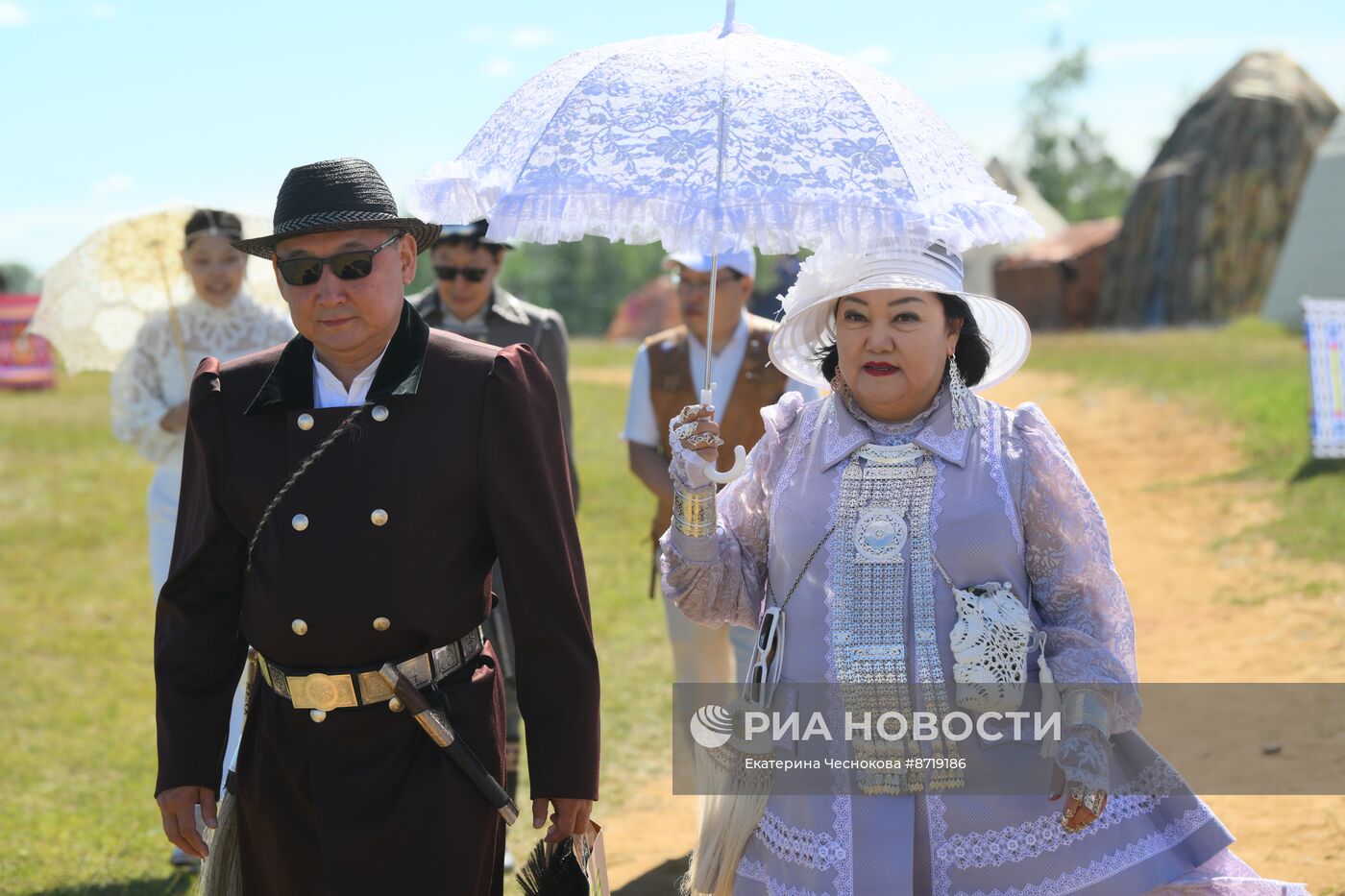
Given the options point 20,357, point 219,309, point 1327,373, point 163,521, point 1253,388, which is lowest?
point 20,357

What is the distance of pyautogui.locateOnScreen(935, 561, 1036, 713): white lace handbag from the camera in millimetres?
3043

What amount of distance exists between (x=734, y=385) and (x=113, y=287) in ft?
8.82

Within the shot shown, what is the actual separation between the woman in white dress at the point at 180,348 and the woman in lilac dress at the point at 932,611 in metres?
2.99

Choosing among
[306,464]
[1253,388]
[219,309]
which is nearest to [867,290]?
[306,464]

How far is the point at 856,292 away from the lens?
3264 millimetres

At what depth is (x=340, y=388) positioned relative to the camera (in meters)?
3.06

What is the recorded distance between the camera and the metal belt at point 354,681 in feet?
9.61

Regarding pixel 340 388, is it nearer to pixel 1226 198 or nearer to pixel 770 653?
pixel 770 653

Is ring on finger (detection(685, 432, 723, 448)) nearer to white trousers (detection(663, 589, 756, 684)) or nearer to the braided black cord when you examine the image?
the braided black cord

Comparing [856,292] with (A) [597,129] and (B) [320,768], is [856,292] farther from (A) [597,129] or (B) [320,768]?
(B) [320,768]

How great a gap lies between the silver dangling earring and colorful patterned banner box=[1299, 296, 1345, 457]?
10558 mm

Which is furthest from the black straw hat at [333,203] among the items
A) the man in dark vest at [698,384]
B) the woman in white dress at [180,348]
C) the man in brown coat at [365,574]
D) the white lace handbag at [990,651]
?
the woman in white dress at [180,348]

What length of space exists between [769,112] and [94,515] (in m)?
13.6

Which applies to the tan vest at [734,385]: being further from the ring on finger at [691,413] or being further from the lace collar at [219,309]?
the ring on finger at [691,413]
